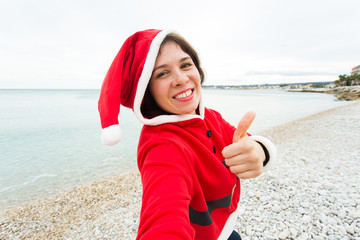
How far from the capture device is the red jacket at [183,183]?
2.77ft

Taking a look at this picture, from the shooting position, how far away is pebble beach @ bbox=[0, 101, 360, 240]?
2832 mm

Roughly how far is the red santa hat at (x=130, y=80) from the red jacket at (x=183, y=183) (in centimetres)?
17

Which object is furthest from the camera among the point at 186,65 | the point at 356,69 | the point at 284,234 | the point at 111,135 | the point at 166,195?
the point at 356,69

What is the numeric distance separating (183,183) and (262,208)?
3155 millimetres

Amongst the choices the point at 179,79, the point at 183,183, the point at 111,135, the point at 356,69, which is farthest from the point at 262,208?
the point at 356,69

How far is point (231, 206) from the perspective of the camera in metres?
1.47

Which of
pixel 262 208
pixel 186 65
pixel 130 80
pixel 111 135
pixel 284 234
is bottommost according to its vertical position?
pixel 262 208

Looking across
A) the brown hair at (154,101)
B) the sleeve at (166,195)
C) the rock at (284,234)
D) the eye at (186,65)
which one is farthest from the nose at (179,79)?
the rock at (284,234)

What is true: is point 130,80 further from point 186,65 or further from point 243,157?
point 243,157

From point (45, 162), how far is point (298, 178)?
9.60 meters

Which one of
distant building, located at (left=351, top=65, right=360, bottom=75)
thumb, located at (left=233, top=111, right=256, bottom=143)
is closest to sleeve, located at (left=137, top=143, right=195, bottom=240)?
thumb, located at (left=233, top=111, right=256, bottom=143)

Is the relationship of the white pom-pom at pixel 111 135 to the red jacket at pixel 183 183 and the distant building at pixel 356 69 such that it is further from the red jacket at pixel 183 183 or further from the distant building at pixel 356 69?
the distant building at pixel 356 69

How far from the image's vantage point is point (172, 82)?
1302mm

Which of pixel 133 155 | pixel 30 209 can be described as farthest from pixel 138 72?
pixel 133 155
